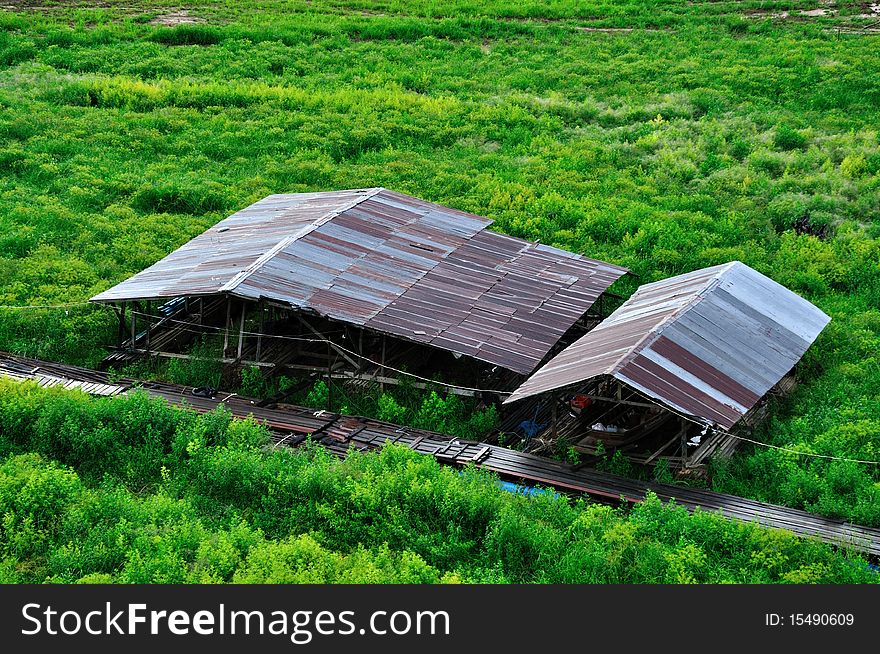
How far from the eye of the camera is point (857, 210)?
34688 millimetres

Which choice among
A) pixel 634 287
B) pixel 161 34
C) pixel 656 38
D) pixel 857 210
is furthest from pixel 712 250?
pixel 161 34

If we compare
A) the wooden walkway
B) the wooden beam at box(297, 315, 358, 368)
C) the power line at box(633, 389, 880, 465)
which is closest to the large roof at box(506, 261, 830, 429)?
the power line at box(633, 389, 880, 465)

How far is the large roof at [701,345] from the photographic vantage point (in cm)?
2108

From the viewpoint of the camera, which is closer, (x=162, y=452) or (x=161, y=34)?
(x=162, y=452)

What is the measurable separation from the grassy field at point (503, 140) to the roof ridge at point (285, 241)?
5.16 m

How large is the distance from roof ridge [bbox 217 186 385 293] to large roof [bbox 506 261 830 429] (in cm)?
737

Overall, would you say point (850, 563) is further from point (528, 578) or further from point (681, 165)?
point (681, 165)

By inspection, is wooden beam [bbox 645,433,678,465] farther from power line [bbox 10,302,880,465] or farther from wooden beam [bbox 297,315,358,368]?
wooden beam [bbox 297,315,358,368]

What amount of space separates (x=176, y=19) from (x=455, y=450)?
42.5 m

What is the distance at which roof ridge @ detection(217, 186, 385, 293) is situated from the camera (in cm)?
2495

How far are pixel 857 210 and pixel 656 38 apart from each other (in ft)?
71.2

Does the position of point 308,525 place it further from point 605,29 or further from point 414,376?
point 605,29

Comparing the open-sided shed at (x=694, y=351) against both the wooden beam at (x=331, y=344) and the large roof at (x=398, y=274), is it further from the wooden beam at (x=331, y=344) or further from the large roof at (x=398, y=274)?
the wooden beam at (x=331, y=344)

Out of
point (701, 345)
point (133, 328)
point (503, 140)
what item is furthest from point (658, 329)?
point (503, 140)
